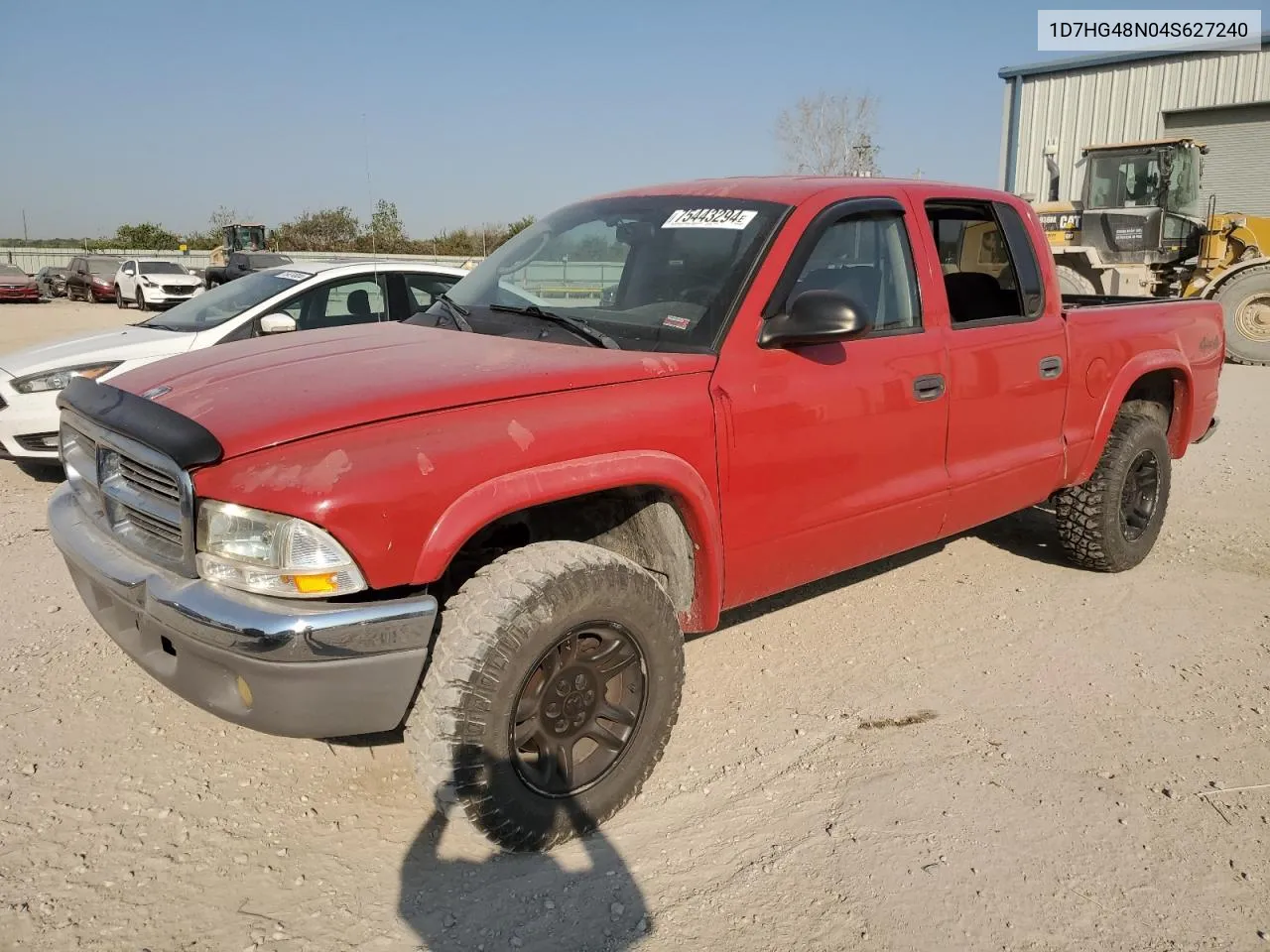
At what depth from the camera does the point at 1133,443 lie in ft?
16.1

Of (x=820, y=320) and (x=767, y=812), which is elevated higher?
(x=820, y=320)

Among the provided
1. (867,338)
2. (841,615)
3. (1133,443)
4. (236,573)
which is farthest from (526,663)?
(1133,443)

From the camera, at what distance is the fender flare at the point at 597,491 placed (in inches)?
98.2

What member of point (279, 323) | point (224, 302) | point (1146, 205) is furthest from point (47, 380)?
point (1146, 205)

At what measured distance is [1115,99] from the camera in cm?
2245

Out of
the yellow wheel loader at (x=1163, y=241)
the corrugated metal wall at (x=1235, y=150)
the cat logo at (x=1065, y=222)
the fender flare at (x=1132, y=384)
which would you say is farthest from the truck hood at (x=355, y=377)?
the corrugated metal wall at (x=1235, y=150)

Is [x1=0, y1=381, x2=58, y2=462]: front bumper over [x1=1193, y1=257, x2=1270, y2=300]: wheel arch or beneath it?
beneath

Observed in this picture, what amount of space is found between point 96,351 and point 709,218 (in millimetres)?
5059

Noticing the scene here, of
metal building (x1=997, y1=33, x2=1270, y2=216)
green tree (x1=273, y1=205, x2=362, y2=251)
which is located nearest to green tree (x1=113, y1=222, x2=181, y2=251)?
green tree (x1=273, y1=205, x2=362, y2=251)

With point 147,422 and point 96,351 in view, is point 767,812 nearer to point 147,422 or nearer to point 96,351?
point 147,422

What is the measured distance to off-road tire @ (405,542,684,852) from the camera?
2.53 metres

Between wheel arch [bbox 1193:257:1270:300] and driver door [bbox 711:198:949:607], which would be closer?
driver door [bbox 711:198:949:607]

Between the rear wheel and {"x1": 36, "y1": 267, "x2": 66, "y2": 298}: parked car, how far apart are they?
117ft

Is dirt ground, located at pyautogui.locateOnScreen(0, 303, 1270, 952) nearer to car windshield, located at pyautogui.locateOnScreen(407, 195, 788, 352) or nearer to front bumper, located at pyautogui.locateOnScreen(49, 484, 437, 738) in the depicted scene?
front bumper, located at pyautogui.locateOnScreen(49, 484, 437, 738)
